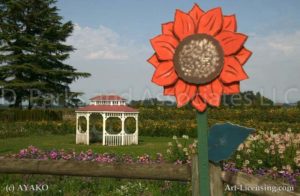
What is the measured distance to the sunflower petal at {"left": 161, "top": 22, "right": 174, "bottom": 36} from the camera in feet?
10.3

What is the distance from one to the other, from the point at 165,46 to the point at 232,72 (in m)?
0.57

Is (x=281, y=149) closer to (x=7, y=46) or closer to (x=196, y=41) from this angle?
(x=196, y=41)

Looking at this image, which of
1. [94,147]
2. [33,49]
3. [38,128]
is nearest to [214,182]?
[94,147]

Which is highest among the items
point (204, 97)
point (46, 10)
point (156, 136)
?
point (46, 10)

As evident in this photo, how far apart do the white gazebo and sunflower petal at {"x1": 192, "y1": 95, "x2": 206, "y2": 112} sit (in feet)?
50.7

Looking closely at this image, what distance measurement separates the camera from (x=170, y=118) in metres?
27.3

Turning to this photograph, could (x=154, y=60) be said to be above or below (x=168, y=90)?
above

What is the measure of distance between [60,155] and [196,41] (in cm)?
580

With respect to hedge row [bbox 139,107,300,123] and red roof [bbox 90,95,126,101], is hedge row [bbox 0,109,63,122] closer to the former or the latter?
hedge row [bbox 139,107,300,123]

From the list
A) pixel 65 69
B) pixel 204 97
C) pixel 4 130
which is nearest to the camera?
pixel 204 97

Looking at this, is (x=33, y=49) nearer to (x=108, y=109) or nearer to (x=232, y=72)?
(x=108, y=109)

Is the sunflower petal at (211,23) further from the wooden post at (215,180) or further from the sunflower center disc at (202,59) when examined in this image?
the wooden post at (215,180)

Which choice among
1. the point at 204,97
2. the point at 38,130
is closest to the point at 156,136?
the point at 38,130

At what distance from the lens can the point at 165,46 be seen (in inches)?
122
